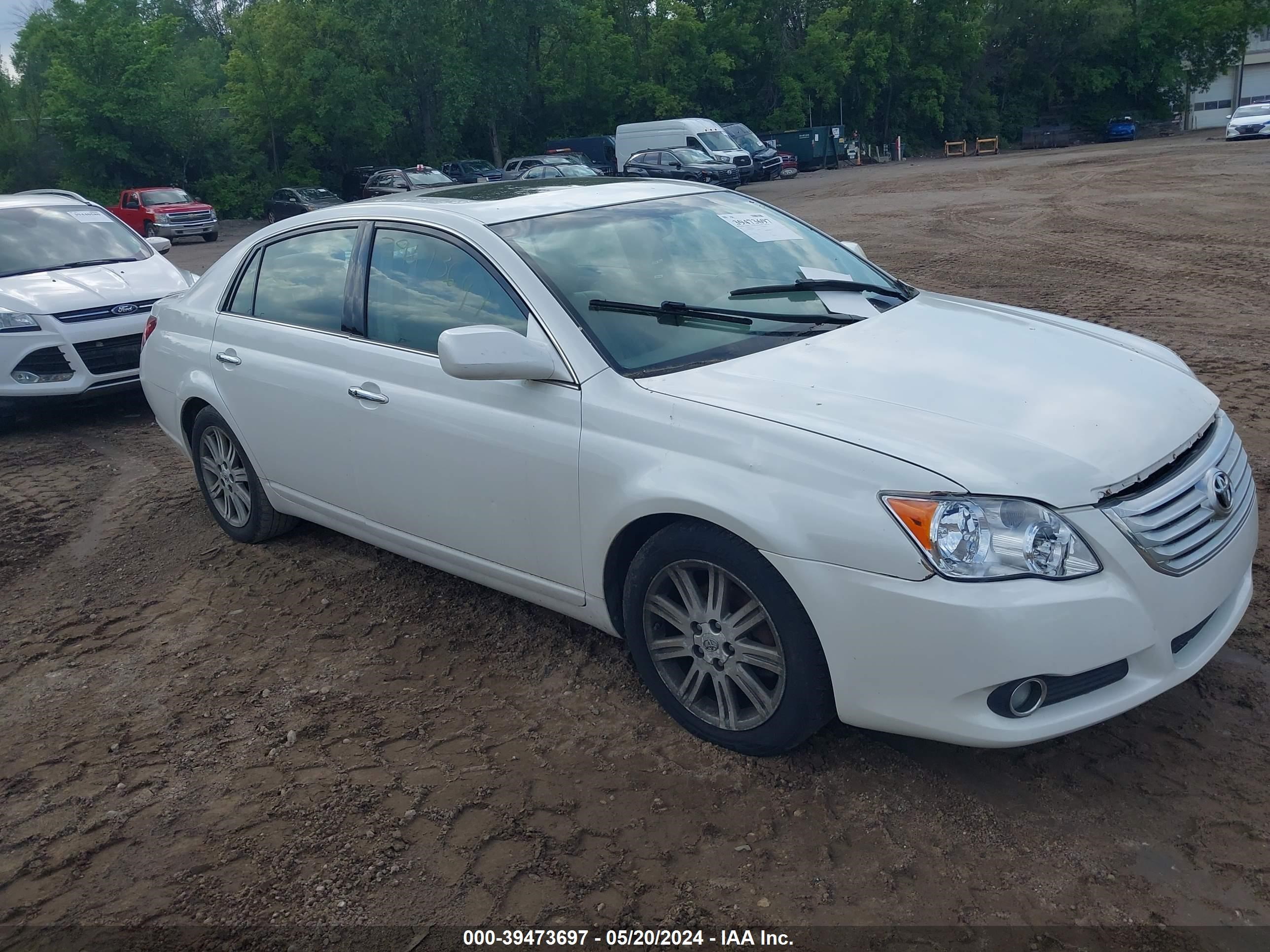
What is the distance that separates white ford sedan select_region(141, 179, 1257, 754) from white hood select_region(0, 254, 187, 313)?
4136mm

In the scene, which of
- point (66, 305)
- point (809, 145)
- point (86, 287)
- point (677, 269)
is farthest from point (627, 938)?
point (809, 145)

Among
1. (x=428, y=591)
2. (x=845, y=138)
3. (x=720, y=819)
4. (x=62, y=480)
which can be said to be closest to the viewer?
(x=720, y=819)

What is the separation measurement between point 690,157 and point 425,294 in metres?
31.9

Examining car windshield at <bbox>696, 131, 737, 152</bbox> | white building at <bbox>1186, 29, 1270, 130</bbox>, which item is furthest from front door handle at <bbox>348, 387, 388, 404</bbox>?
white building at <bbox>1186, 29, 1270, 130</bbox>

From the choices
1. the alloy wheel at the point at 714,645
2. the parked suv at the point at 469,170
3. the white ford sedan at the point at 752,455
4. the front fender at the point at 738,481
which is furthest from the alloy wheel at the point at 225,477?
the parked suv at the point at 469,170

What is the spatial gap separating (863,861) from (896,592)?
2.39ft

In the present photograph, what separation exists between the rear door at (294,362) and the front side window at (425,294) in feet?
0.69

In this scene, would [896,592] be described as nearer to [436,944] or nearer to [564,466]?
[564,466]

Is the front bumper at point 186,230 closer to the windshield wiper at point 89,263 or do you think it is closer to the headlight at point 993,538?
the windshield wiper at point 89,263

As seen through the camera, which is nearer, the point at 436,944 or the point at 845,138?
the point at 436,944

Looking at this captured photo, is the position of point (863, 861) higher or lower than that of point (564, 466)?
lower

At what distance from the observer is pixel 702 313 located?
12.5 feet

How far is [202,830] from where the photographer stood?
128 inches

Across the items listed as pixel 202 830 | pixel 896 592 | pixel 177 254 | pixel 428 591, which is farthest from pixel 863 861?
pixel 177 254
